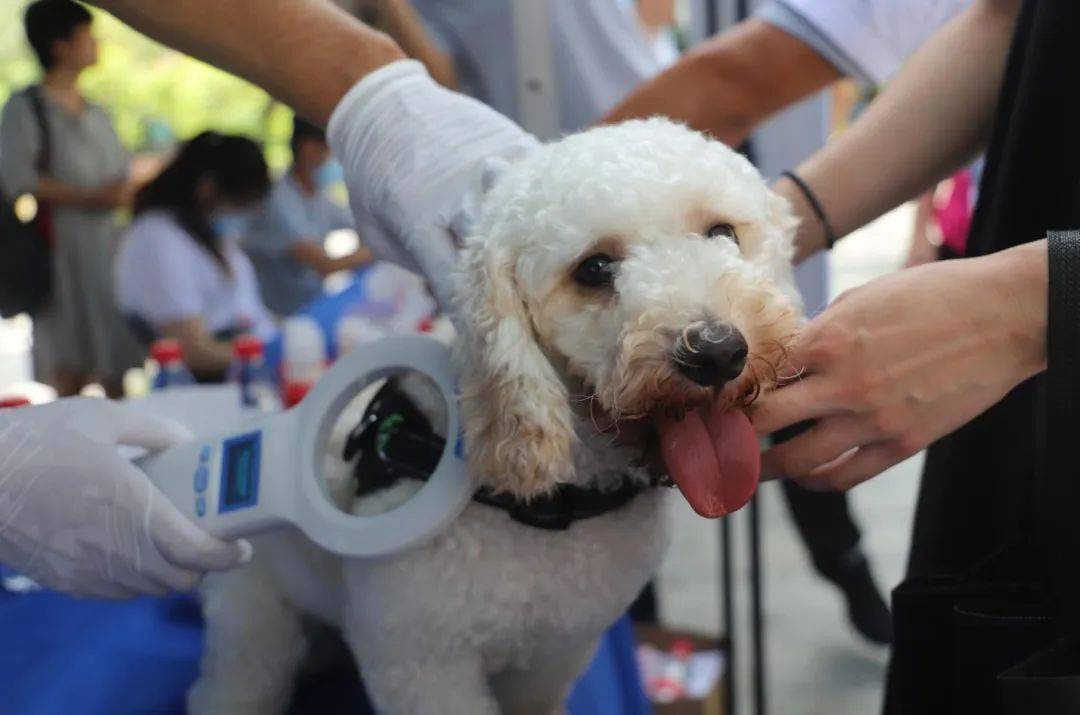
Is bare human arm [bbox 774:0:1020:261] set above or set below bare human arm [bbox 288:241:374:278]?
above

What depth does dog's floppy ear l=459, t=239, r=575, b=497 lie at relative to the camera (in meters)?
0.70

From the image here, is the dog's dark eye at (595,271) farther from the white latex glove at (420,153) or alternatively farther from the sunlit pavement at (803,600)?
the sunlit pavement at (803,600)

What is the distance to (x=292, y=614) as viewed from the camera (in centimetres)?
89

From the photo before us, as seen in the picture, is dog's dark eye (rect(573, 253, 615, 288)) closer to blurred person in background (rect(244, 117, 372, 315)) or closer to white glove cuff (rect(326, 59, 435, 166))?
white glove cuff (rect(326, 59, 435, 166))

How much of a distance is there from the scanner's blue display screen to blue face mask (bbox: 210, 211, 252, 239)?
86.3 inches

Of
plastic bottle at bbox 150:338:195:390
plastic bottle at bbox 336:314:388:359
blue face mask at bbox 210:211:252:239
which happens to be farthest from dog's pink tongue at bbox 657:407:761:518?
blue face mask at bbox 210:211:252:239

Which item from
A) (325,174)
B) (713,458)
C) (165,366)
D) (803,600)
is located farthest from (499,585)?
(325,174)

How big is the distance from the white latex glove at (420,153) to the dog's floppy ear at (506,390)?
2.8 inches

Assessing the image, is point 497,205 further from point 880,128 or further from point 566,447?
point 880,128

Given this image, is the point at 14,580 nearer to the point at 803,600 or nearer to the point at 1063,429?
the point at 1063,429

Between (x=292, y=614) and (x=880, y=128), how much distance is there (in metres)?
0.69

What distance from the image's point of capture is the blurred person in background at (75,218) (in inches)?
111

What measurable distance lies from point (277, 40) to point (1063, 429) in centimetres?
67

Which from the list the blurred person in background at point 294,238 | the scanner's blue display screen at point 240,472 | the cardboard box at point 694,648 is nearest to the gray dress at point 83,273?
the blurred person in background at point 294,238
